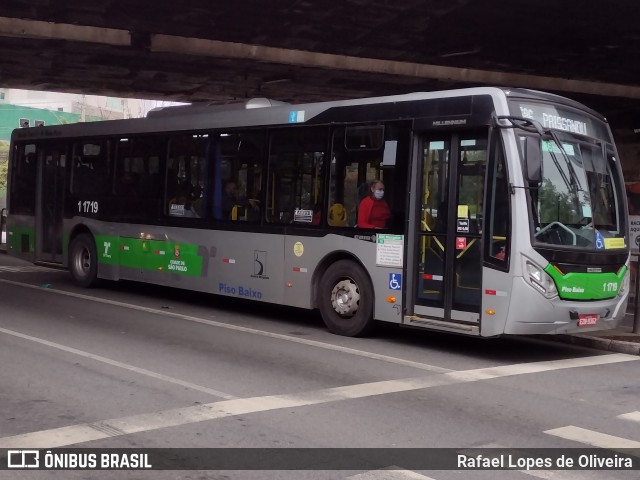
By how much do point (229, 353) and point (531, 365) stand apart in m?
3.68

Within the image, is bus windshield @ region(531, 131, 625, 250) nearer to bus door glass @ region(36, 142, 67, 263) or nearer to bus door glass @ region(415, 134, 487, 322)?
bus door glass @ region(415, 134, 487, 322)

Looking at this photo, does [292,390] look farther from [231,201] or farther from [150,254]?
[150,254]

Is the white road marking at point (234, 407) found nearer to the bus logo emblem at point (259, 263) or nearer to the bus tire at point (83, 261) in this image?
the bus logo emblem at point (259, 263)

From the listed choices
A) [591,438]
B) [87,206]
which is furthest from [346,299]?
[87,206]

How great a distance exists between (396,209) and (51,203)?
967 cm

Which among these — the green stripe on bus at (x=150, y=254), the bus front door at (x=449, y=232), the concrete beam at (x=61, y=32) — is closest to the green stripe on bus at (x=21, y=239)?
the green stripe on bus at (x=150, y=254)

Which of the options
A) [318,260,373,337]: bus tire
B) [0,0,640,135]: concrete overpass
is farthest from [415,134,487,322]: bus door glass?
[0,0,640,135]: concrete overpass

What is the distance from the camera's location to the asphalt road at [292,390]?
6.06 metres

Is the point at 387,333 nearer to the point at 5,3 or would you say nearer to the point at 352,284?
the point at 352,284

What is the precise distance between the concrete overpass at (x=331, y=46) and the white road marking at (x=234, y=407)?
340 inches

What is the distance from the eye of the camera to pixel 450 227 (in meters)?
10.2

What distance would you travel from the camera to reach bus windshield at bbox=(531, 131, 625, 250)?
9.66m

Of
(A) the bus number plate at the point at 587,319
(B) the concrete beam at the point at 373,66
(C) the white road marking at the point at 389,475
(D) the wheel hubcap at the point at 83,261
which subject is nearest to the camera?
(C) the white road marking at the point at 389,475

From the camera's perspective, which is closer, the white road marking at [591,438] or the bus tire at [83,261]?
the white road marking at [591,438]
